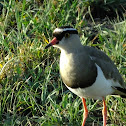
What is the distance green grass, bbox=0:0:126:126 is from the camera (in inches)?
163

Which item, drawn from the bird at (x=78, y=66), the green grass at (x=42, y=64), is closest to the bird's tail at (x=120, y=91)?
the green grass at (x=42, y=64)

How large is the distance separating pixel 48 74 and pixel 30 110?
1.53ft

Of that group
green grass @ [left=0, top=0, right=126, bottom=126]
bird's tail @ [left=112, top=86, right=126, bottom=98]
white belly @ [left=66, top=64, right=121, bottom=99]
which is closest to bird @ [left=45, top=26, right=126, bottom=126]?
white belly @ [left=66, top=64, right=121, bottom=99]

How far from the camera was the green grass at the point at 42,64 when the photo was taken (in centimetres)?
414

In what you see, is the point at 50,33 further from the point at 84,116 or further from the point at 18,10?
the point at 84,116

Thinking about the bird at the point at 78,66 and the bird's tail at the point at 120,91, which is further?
the bird's tail at the point at 120,91


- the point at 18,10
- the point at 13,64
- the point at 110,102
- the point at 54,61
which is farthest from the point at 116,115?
the point at 18,10

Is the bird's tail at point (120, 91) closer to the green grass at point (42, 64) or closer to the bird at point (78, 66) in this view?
the green grass at point (42, 64)

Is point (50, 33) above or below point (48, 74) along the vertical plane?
above

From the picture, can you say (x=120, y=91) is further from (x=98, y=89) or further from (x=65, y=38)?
(x=65, y=38)

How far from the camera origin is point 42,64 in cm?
467

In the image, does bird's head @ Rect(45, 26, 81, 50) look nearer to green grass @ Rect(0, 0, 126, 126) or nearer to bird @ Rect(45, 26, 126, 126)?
bird @ Rect(45, 26, 126, 126)

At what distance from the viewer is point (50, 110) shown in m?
4.09

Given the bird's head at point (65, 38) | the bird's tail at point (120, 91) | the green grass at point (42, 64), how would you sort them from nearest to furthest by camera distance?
1. the bird's head at point (65, 38)
2. the bird's tail at point (120, 91)
3. the green grass at point (42, 64)
